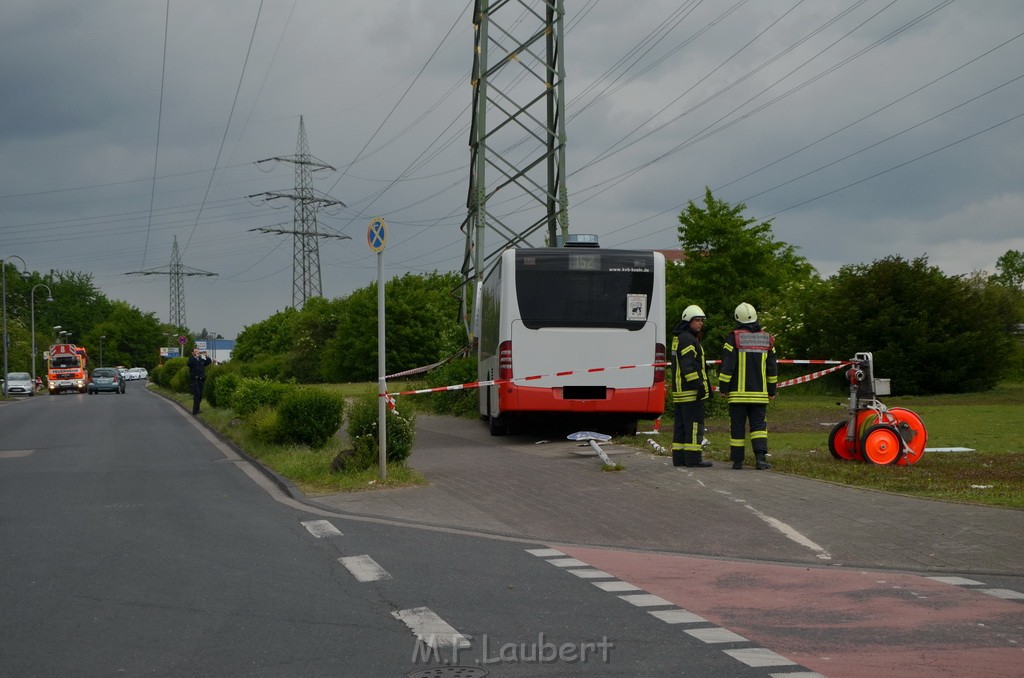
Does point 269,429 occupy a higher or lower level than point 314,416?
lower

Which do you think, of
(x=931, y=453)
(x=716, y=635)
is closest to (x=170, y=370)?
(x=931, y=453)

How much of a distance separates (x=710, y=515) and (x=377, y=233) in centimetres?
534

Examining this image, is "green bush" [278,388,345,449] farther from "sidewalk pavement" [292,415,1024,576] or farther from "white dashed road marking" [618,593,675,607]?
"white dashed road marking" [618,593,675,607]

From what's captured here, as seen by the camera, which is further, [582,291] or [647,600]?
[582,291]

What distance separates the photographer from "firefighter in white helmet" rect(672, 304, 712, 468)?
47.7 feet

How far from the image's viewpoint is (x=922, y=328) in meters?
36.4

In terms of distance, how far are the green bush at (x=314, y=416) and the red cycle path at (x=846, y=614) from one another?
9.65m

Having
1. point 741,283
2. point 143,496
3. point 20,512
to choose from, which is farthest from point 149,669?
point 741,283

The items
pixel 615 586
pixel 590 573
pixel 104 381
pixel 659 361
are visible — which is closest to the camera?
pixel 615 586

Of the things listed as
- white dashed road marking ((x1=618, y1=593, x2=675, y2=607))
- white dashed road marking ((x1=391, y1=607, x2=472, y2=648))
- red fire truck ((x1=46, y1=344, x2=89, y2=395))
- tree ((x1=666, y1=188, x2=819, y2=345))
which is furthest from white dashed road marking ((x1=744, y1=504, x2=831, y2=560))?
red fire truck ((x1=46, y1=344, x2=89, y2=395))

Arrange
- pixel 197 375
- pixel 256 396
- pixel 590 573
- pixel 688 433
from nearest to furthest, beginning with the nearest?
pixel 590 573
pixel 688 433
pixel 256 396
pixel 197 375

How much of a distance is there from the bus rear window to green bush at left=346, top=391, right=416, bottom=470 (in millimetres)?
5087

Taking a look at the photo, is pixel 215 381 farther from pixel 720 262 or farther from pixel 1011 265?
pixel 1011 265

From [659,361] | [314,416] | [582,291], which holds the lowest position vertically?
[314,416]
